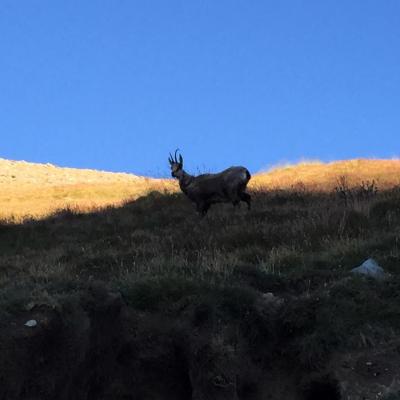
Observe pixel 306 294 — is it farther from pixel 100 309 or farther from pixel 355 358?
pixel 100 309

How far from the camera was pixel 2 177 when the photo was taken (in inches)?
1564

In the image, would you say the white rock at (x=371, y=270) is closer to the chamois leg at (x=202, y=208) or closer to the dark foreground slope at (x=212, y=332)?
the dark foreground slope at (x=212, y=332)

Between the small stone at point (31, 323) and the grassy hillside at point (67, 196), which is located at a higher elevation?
the grassy hillside at point (67, 196)

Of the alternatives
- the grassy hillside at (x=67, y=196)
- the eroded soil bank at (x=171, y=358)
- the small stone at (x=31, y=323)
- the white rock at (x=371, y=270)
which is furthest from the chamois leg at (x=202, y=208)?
the small stone at (x=31, y=323)

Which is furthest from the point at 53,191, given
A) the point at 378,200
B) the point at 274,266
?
the point at 274,266

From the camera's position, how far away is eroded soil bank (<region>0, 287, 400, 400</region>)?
6.26m

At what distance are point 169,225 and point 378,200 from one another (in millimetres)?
5068

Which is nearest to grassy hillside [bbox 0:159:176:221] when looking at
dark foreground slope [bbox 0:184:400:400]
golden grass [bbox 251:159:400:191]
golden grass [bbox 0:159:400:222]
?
golden grass [bbox 0:159:400:222]

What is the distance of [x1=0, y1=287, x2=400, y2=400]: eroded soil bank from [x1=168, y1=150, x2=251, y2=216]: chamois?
10.1 meters

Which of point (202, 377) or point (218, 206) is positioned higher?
point (218, 206)

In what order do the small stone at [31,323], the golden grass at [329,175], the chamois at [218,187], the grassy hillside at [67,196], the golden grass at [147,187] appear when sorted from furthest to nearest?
the grassy hillside at [67,196] → the golden grass at [147,187] → the golden grass at [329,175] → the chamois at [218,187] → the small stone at [31,323]

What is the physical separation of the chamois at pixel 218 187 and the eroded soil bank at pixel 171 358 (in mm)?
10112

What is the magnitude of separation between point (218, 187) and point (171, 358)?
1110 centimetres

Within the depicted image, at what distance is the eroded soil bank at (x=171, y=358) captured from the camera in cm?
626
